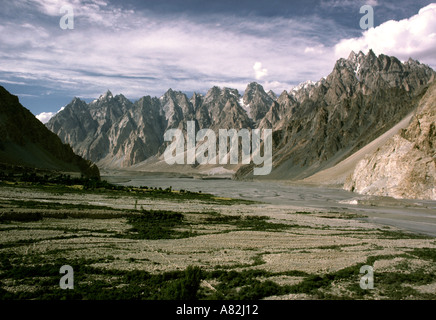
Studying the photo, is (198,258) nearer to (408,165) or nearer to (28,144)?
(408,165)

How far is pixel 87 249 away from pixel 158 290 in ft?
26.3

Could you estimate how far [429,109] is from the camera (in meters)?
84.3

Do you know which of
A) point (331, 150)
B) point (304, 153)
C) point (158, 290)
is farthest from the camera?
point (304, 153)

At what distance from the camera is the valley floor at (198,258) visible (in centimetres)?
1393

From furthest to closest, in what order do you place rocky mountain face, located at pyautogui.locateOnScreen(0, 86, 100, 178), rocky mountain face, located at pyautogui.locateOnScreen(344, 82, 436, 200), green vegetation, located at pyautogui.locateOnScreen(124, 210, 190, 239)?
rocky mountain face, located at pyautogui.locateOnScreen(0, 86, 100, 178)
rocky mountain face, located at pyautogui.locateOnScreen(344, 82, 436, 200)
green vegetation, located at pyautogui.locateOnScreen(124, 210, 190, 239)

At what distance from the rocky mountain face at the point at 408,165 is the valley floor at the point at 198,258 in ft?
140

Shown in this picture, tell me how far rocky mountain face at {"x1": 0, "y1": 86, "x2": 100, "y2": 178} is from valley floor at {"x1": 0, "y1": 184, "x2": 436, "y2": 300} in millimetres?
69569

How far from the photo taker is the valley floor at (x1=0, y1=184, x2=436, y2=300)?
1393 cm

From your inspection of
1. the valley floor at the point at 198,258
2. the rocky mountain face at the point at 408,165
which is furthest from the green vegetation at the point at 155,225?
the rocky mountain face at the point at 408,165

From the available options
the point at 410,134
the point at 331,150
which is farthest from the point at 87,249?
the point at 331,150

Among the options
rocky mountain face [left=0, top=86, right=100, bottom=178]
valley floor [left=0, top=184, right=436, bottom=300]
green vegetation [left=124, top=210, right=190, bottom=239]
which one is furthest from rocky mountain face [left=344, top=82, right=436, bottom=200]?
rocky mountain face [left=0, top=86, right=100, bottom=178]

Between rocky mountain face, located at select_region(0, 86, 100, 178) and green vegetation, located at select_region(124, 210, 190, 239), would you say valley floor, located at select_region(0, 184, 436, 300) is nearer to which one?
green vegetation, located at select_region(124, 210, 190, 239)

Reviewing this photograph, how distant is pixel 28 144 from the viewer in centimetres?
10200
